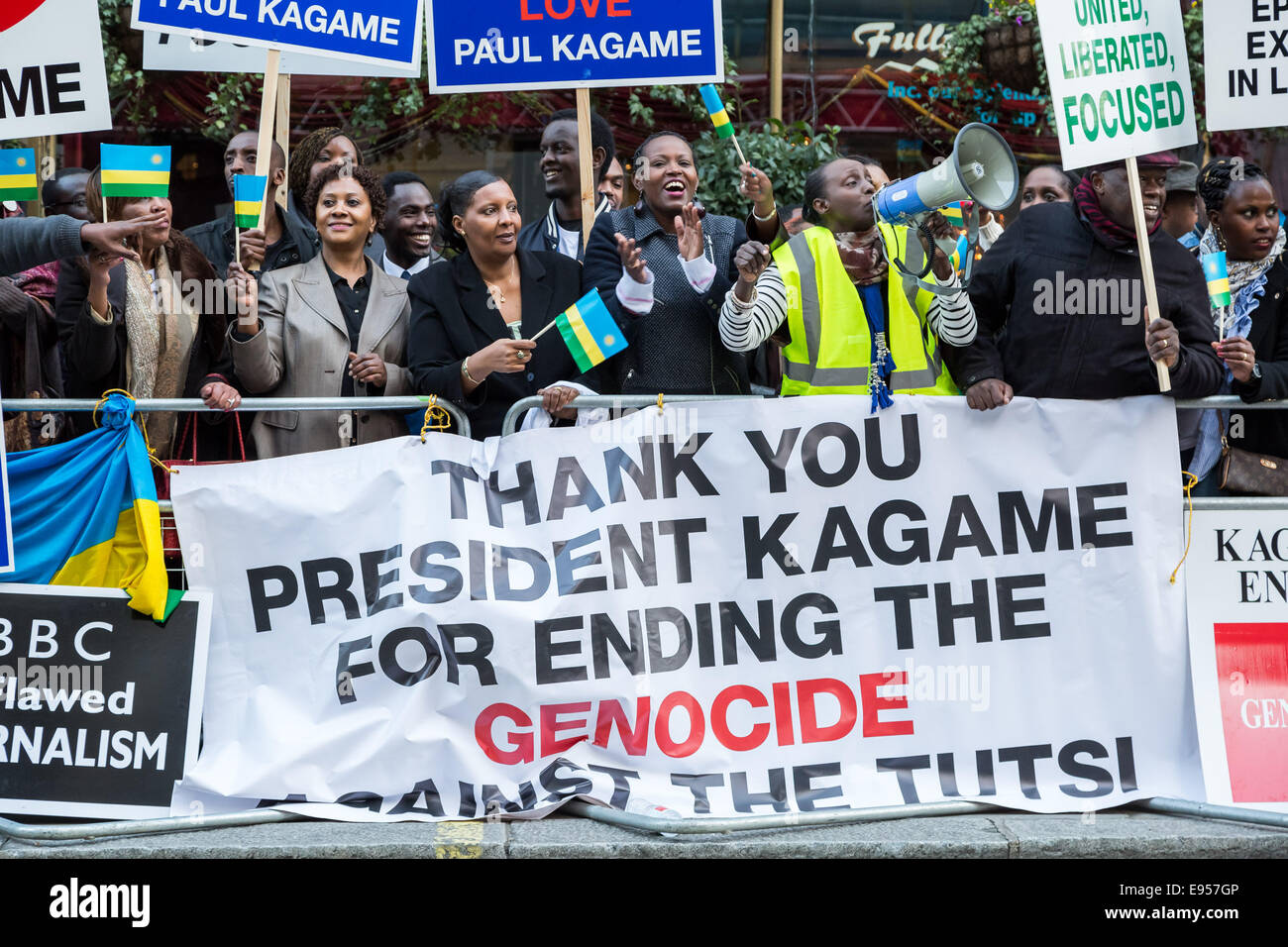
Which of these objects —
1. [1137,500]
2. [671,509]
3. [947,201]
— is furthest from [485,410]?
[1137,500]

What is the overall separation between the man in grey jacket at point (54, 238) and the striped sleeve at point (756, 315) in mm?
1947

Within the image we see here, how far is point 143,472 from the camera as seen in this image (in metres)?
5.03

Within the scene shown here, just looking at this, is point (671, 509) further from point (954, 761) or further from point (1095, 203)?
point (1095, 203)

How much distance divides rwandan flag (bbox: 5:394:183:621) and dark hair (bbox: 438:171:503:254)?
4.57 ft

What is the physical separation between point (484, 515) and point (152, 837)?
57.1 inches

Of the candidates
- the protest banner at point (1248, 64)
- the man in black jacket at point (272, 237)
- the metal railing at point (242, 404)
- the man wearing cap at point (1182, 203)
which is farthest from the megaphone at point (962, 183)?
the man in black jacket at point (272, 237)

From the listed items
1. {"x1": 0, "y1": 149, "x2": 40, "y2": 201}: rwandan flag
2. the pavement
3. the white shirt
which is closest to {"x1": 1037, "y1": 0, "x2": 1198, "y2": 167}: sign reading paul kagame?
the pavement

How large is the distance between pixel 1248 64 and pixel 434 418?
10.7 ft

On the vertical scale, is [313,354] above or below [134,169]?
below

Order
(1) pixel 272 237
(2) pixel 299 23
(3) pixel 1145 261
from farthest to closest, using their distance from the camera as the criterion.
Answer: (1) pixel 272 237, (2) pixel 299 23, (3) pixel 1145 261

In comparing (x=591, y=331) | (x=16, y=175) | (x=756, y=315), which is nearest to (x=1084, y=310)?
(x=756, y=315)

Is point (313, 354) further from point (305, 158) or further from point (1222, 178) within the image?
point (1222, 178)

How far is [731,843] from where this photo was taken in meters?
4.46

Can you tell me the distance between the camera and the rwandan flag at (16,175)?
5289mm
